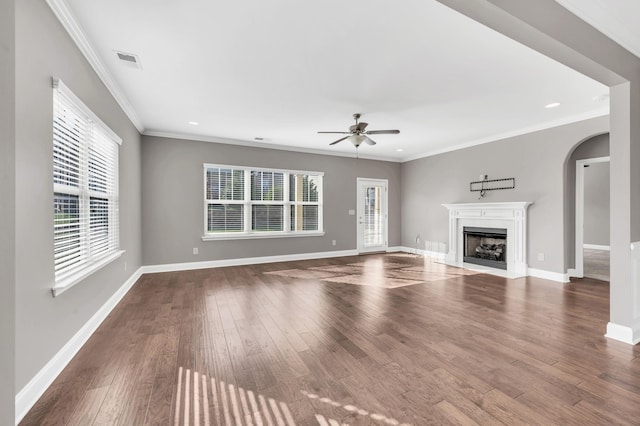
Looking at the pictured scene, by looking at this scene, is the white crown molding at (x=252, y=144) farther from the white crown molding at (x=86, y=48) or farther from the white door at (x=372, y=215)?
the white crown molding at (x=86, y=48)

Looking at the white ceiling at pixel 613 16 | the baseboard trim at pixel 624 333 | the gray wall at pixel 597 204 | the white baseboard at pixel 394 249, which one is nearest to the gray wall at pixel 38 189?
the white ceiling at pixel 613 16

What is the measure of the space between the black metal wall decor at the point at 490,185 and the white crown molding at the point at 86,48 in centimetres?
643

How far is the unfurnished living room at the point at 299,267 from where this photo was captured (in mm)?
1704

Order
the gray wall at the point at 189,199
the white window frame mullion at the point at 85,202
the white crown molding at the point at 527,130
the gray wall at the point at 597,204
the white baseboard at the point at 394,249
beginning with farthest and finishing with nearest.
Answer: the gray wall at the point at 597,204 → the white baseboard at the point at 394,249 → the gray wall at the point at 189,199 → the white crown molding at the point at 527,130 → the white window frame mullion at the point at 85,202

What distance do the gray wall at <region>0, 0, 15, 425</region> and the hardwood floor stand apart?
0.93 metres

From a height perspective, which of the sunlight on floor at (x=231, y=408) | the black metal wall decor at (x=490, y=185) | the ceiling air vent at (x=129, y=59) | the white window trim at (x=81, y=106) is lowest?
the sunlight on floor at (x=231, y=408)

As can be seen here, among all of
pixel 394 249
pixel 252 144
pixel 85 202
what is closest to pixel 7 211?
pixel 85 202

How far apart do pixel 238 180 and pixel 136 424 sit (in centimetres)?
492

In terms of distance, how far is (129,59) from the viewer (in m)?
2.85

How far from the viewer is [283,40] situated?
2494mm

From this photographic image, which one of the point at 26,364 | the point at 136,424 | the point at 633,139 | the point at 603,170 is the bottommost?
the point at 136,424

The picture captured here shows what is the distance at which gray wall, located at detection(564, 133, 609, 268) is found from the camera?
15.4 ft

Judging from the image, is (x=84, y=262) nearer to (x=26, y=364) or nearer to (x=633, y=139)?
(x=26, y=364)

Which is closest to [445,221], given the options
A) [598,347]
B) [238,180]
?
[598,347]
